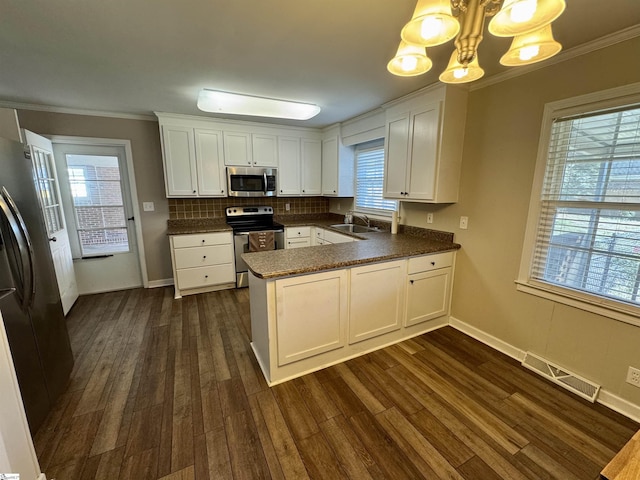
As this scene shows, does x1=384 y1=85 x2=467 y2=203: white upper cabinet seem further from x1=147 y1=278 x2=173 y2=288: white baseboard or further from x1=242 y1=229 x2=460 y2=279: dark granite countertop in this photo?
x1=147 y1=278 x2=173 y2=288: white baseboard

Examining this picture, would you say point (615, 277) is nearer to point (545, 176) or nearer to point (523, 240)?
point (523, 240)

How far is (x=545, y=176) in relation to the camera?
2055 millimetres

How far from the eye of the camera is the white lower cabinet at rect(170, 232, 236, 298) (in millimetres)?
3496

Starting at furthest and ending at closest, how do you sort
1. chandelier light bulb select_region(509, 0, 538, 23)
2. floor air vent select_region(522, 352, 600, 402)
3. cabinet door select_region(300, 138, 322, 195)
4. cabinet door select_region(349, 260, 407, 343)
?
cabinet door select_region(300, 138, 322, 195), cabinet door select_region(349, 260, 407, 343), floor air vent select_region(522, 352, 600, 402), chandelier light bulb select_region(509, 0, 538, 23)

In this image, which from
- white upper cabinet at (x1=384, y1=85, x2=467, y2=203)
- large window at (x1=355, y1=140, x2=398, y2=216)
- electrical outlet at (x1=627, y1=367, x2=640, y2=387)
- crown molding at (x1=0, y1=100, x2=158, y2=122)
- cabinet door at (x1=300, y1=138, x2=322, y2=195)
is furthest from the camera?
cabinet door at (x1=300, y1=138, x2=322, y2=195)

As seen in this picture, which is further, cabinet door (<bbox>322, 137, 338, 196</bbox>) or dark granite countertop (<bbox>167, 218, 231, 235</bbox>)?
cabinet door (<bbox>322, 137, 338, 196</bbox>)

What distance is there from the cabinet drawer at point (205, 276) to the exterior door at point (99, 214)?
93 centimetres

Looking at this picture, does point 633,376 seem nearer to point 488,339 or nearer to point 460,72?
point 488,339

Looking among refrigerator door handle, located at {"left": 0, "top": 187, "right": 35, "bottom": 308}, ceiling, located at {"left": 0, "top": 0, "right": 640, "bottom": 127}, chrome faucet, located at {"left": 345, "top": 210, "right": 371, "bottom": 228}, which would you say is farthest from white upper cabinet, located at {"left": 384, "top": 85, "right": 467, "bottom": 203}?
refrigerator door handle, located at {"left": 0, "top": 187, "right": 35, "bottom": 308}

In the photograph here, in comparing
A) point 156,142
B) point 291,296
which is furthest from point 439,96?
point 156,142

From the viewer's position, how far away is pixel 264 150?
3.98 meters

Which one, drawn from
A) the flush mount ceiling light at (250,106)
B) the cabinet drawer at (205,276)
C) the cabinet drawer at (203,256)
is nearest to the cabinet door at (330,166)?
the flush mount ceiling light at (250,106)

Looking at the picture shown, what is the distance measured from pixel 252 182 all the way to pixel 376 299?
260 cm

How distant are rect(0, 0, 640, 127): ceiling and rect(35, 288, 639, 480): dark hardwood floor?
7.71 ft
